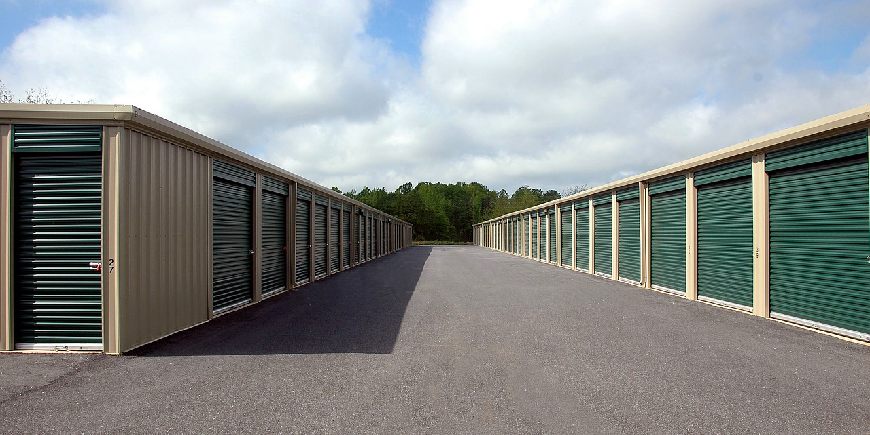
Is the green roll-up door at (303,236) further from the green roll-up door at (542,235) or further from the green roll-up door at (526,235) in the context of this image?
the green roll-up door at (526,235)

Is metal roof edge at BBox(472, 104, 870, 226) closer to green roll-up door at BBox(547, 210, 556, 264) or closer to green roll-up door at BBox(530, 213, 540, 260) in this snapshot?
green roll-up door at BBox(547, 210, 556, 264)

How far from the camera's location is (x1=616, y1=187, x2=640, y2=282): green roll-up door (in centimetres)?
1473

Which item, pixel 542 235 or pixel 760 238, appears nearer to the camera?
pixel 760 238

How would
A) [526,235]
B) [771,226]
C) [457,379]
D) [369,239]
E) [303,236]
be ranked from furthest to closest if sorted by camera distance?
[526,235] < [369,239] < [303,236] < [771,226] < [457,379]

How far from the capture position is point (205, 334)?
7.36m

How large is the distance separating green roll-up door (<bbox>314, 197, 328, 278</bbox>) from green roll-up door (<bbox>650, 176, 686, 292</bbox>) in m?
11.2

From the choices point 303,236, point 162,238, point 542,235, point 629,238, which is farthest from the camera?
point 542,235

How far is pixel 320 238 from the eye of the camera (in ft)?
55.8

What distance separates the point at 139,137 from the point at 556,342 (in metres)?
6.88

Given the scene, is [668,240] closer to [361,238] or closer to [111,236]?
[111,236]

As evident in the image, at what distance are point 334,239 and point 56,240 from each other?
13.0m

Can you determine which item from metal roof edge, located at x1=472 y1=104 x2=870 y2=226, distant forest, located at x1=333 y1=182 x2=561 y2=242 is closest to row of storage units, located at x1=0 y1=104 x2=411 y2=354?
metal roof edge, located at x1=472 y1=104 x2=870 y2=226

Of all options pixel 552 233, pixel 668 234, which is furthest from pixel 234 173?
pixel 552 233

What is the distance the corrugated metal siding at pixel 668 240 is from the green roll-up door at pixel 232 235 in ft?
36.0
